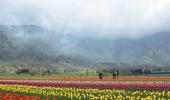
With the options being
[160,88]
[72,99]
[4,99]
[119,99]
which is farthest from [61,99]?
[160,88]

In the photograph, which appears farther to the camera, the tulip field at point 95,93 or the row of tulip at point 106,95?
the row of tulip at point 106,95

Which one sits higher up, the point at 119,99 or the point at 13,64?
the point at 13,64

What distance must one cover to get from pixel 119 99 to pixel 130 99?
18.4 inches

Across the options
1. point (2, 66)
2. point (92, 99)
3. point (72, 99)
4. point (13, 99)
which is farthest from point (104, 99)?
point (2, 66)

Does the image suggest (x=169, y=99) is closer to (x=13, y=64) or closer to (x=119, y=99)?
(x=119, y=99)

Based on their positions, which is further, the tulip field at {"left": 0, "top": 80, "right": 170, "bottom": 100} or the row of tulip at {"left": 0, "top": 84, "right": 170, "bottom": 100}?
the row of tulip at {"left": 0, "top": 84, "right": 170, "bottom": 100}

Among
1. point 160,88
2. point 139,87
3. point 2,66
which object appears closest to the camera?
point 160,88

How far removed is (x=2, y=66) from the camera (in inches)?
7347

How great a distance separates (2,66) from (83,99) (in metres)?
172

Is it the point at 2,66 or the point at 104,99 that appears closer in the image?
the point at 104,99

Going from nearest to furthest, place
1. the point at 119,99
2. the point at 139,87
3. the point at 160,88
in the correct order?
the point at 119,99, the point at 160,88, the point at 139,87

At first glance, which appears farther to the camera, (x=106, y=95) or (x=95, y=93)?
(x=95, y=93)

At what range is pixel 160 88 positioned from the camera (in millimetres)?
24047

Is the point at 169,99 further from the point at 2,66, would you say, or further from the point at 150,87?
the point at 2,66
